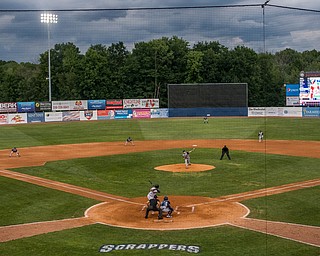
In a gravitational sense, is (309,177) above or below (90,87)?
below

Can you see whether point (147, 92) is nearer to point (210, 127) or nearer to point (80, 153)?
point (210, 127)

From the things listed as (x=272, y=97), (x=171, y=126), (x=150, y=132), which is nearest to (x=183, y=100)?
(x=171, y=126)

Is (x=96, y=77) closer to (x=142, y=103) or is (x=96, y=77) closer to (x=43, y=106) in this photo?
(x=142, y=103)

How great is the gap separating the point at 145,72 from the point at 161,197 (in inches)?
2212

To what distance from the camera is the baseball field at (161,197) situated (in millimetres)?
14445

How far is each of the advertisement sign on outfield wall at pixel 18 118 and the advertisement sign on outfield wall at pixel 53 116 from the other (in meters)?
3.22

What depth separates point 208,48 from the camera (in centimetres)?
8862

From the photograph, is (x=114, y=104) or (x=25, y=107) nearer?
(x=25, y=107)

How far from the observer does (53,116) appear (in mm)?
72438

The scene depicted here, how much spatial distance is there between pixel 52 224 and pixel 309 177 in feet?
49.6

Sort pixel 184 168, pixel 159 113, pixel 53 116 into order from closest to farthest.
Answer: pixel 184 168 → pixel 53 116 → pixel 159 113

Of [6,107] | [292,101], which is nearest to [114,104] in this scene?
[6,107]

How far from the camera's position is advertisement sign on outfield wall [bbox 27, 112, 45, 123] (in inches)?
2778

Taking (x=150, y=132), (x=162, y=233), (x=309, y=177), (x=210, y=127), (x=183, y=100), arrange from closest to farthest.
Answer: (x=162, y=233) → (x=309, y=177) → (x=150, y=132) → (x=210, y=127) → (x=183, y=100)
